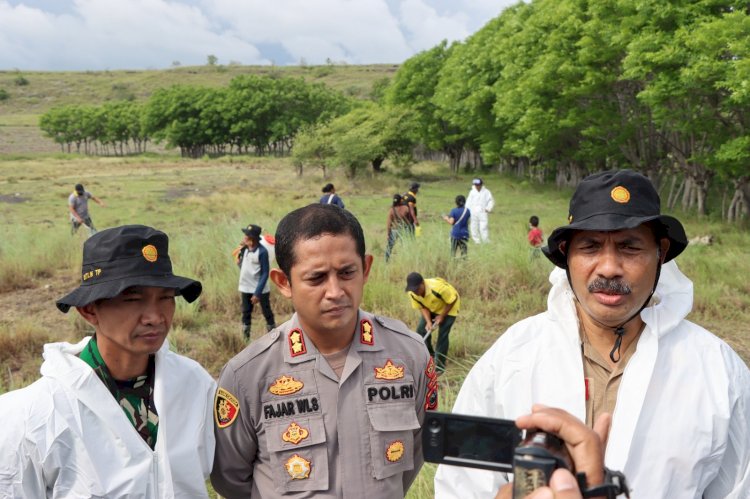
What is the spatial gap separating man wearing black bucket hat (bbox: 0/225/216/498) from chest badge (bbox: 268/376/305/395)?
0.26 m

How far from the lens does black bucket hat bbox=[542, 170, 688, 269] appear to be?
191cm

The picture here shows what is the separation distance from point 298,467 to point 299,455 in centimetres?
4

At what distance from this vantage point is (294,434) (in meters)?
1.99

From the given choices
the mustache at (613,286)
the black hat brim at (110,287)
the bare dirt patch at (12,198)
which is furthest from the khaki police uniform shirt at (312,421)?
the bare dirt patch at (12,198)

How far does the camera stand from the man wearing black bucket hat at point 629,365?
1818 mm

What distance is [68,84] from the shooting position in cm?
12456

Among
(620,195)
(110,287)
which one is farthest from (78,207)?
(620,195)

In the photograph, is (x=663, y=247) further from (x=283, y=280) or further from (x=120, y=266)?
(x=120, y=266)

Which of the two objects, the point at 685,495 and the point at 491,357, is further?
the point at 491,357

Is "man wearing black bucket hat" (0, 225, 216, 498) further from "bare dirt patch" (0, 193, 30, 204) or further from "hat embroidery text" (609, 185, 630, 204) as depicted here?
"bare dirt patch" (0, 193, 30, 204)

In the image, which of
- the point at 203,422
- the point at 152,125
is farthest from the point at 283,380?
the point at 152,125

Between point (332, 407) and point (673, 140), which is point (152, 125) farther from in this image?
point (332, 407)

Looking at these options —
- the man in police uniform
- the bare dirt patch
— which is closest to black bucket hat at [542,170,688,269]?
the man in police uniform

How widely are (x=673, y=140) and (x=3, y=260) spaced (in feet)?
60.2
